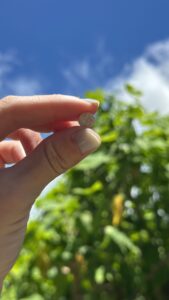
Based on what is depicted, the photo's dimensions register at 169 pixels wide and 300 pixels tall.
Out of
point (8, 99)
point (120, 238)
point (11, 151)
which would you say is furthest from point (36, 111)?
point (120, 238)

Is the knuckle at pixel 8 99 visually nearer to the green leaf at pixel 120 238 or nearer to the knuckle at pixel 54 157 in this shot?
the knuckle at pixel 54 157

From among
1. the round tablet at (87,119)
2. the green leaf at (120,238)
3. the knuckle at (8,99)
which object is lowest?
the green leaf at (120,238)

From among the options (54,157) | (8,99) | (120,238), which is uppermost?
(8,99)

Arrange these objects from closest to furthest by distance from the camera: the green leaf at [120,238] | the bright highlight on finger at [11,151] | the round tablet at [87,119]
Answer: the round tablet at [87,119]
the bright highlight on finger at [11,151]
the green leaf at [120,238]

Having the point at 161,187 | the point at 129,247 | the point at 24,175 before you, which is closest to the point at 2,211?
the point at 24,175

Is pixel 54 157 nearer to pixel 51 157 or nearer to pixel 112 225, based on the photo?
pixel 51 157

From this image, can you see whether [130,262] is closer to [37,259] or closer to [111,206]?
[111,206]

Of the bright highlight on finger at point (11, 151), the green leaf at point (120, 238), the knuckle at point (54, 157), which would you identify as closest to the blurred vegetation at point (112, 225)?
the green leaf at point (120, 238)
